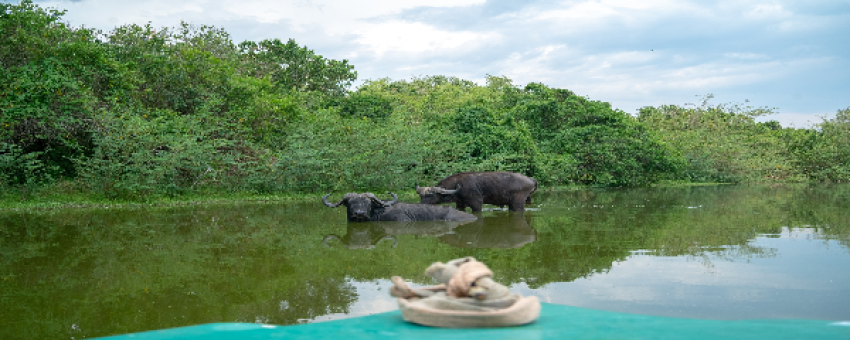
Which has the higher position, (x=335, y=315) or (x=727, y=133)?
(x=727, y=133)

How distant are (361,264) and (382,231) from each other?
2938 mm

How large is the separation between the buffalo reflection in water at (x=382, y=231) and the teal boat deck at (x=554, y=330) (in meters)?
4.50

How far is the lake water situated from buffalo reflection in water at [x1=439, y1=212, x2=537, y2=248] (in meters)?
0.03

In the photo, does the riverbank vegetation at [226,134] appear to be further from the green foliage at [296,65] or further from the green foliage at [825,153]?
the green foliage at [825,153]

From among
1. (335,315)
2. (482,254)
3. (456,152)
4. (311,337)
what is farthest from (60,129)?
(311,337)

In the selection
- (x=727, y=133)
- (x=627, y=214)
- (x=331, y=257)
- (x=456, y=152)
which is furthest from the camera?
(x=727, y=133)

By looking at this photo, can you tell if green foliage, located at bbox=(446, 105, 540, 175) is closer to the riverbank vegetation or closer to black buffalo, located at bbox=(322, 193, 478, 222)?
the riverbank vegetation

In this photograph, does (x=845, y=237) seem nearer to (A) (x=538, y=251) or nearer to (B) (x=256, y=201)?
(A) (x=538, y=251)

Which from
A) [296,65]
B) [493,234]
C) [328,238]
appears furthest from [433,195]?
[296,65]

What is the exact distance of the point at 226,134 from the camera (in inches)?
666

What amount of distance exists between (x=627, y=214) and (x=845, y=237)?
3.90 metres

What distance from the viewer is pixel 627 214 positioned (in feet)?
39.1

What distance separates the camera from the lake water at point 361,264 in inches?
185

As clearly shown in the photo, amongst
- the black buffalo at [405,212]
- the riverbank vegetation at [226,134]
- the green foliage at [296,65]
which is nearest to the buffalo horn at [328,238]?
the black buffalo at [405,212]
